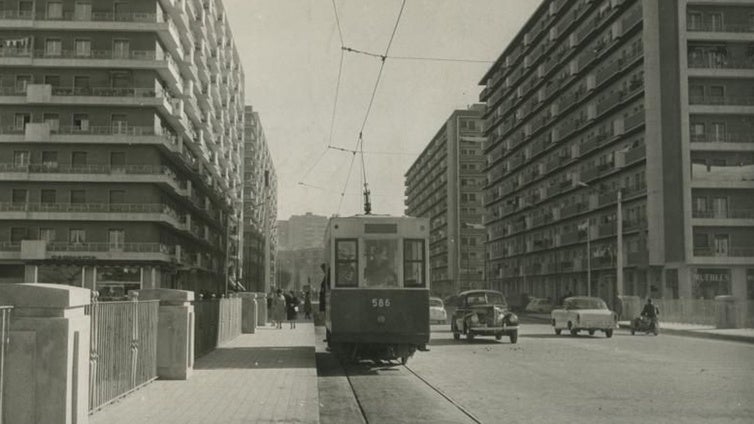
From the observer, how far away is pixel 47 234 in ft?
177

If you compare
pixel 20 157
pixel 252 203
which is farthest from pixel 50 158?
pixel 252 203

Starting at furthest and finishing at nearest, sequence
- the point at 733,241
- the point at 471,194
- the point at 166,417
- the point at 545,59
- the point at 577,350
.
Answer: the point at 471,194 < the point at 545,59 < the point at 733,241 < the point at 577,350 < the point at 166,417

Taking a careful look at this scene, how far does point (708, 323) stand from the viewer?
36.8 metres

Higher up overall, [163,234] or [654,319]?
[163,234]

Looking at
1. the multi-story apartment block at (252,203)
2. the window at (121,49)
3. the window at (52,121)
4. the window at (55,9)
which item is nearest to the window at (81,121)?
the window at (52,121)

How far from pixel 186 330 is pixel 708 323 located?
102 feet

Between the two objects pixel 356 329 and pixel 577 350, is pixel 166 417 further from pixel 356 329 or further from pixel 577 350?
pixel 577 350

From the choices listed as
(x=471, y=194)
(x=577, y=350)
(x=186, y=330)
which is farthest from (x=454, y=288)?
(x=186, y=330)

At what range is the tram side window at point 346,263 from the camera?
16.1 m

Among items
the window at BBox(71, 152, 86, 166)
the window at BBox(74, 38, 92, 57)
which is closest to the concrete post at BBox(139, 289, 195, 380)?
the window at BBox(71, 152, 86, 166)

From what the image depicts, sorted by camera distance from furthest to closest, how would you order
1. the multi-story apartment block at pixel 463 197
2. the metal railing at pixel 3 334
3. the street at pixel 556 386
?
the multi-story apartment block at pixel 463 197 < the street at pixel 556 386 < the metal railing at pixel 3 334

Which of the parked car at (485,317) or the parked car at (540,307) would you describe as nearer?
the parked car at (485,317)

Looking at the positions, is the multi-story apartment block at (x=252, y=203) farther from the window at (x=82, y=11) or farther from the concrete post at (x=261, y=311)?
the concrete post at (x=261, y=311)

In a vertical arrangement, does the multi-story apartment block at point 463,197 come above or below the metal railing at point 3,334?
above
